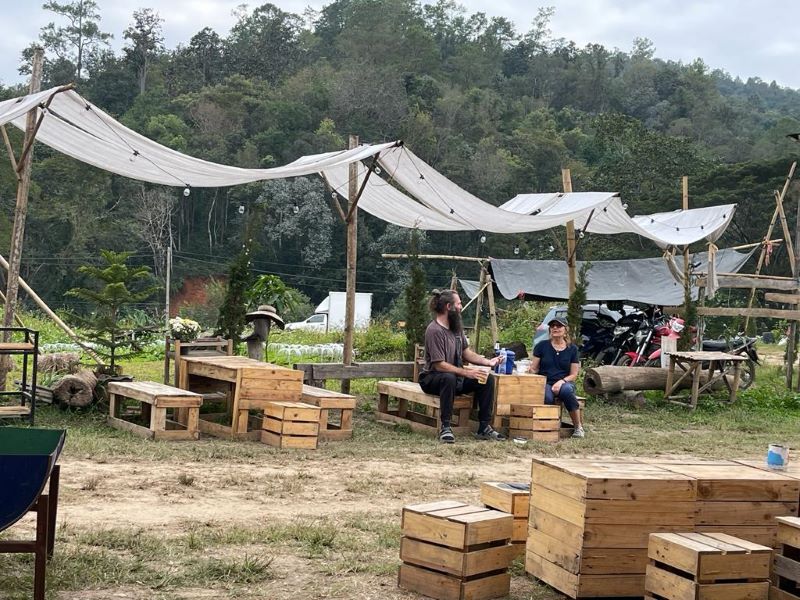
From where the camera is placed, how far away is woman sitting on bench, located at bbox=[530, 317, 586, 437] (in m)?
9.72

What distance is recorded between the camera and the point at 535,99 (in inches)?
2606

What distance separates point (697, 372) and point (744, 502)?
790cm

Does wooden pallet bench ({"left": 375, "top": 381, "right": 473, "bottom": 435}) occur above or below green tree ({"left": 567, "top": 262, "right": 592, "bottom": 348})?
below

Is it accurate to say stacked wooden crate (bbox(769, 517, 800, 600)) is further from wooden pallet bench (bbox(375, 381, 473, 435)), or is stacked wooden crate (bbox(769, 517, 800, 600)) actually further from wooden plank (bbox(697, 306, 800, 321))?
wooden plank (bbox(697, 306, 800, 321))

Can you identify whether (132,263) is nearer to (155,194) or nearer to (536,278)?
(155,194)

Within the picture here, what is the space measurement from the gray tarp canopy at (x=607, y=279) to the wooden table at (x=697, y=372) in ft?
10.5

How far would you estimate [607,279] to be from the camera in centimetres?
1725

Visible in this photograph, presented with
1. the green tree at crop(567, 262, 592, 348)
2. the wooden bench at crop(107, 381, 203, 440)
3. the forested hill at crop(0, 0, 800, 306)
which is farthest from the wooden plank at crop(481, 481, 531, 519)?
the forested hill at crop(0, 0, 800, 306)

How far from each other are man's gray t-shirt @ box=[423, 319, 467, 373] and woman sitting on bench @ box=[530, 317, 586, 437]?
3.18 ft

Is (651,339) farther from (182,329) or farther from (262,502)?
(262,502)

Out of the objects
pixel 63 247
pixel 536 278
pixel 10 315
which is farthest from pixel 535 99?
pixel 10 315

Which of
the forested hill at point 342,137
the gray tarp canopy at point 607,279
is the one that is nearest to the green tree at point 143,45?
the forested hill at point 342,137

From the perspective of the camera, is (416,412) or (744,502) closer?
(744,502)

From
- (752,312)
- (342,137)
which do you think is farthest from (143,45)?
(752,312)
